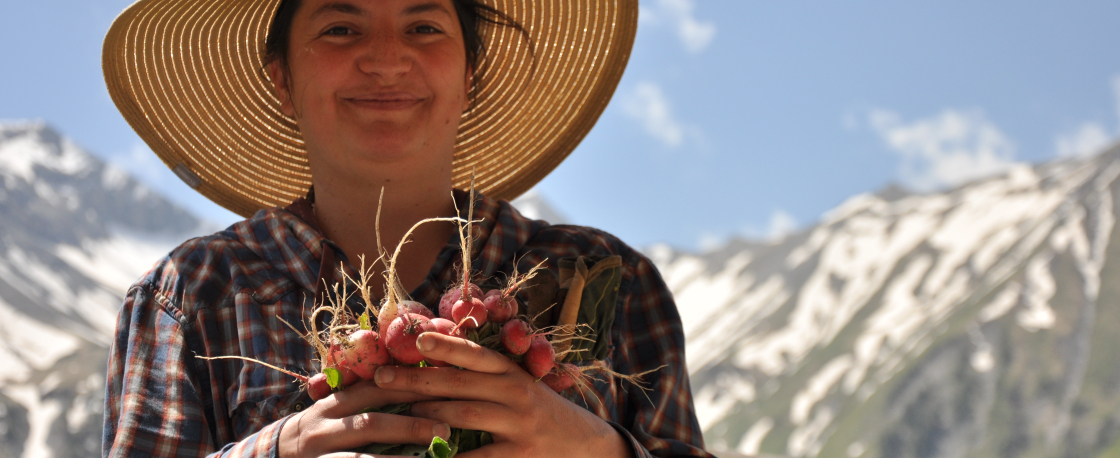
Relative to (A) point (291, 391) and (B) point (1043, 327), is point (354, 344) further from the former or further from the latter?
(B) point (1043, 327)

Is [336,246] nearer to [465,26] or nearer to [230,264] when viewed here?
[230,264]

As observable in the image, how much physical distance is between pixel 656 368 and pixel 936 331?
204ft

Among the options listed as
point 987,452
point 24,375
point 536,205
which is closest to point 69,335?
point 24,375

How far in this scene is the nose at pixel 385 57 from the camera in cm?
165

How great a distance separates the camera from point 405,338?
46.6 inches

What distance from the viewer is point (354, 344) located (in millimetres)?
1209

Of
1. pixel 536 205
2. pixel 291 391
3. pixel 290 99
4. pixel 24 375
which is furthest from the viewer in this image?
pixel 536 205

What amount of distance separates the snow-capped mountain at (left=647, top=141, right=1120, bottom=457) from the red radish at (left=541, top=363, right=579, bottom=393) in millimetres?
34722

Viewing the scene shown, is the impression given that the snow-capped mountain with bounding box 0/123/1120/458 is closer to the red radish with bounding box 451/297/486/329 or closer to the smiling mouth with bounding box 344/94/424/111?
the smiling mouth with bounding box 344/94/424/111

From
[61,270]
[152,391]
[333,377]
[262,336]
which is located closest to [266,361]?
[262,336]

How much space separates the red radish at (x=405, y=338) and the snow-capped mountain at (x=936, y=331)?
34912 millimetres

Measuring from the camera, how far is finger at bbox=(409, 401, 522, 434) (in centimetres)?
117

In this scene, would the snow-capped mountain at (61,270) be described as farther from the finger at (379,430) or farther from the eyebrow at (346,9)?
the finger at (379,430)

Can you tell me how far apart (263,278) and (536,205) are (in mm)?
88186
